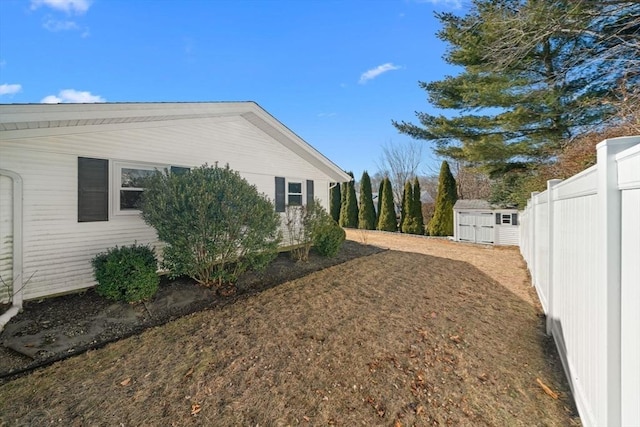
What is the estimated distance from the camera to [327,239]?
28.4ft

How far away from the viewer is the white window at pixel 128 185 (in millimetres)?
6008

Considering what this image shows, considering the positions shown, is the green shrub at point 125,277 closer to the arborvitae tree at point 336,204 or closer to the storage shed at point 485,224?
the storage shed at point 485,224

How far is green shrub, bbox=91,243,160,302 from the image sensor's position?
4695 mm

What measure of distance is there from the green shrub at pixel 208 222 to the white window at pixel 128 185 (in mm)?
969

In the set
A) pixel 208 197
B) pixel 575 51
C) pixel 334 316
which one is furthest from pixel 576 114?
pixel 208 197

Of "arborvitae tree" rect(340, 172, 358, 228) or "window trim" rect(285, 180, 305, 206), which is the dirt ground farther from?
"arborvitae tree" rect(340, 172, 358, 228)

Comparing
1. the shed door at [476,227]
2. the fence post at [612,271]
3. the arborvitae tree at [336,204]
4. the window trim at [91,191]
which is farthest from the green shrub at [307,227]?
the arborvitae tree at [336,204]

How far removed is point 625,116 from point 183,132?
977 centimetres

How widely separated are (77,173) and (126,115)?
1.44 meters

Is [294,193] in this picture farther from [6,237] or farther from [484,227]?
[484,227]

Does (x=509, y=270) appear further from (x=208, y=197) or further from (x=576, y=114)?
(x=208, y=197)

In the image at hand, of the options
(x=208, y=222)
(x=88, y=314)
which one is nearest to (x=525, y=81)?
(x=208, y=222)

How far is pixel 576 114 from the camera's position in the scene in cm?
1018

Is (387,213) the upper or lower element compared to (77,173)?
lower
